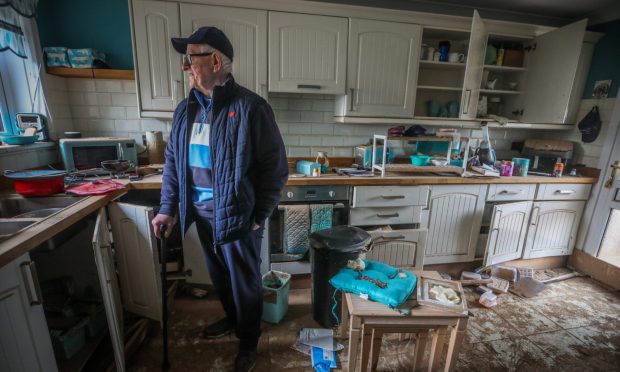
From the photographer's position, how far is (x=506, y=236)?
248cm

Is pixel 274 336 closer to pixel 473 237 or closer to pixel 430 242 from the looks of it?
pixel 430 242

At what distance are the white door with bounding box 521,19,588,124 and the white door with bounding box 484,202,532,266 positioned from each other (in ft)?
2.81

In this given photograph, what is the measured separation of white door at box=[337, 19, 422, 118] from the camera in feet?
7.47

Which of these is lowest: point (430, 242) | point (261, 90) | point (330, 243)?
point (430, 242)

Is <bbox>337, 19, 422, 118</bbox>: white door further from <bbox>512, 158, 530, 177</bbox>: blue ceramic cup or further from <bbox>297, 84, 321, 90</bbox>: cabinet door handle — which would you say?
<bbox>512, 158, 530, 177</bbox>: blue ceramic cup

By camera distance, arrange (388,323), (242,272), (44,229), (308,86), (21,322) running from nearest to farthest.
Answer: (21,322) < (44,229) < (388,323) < (242,272) < (308,86)

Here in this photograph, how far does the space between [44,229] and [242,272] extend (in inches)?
32.0

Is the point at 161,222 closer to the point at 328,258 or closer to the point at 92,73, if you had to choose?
the point at 328,258

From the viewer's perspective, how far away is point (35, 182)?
1.52 metres

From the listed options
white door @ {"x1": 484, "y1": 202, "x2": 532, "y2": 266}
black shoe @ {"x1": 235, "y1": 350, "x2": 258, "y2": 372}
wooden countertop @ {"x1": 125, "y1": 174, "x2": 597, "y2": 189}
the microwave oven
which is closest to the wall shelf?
the microwave oven

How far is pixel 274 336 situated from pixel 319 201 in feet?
3.09

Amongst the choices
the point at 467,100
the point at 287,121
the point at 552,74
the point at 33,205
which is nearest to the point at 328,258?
the point at 287,121

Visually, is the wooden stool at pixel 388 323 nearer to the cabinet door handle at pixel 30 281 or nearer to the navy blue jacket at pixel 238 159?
the navy blue jacket at pixel 238 159

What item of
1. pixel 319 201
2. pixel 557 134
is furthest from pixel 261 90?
pixel 557 134
